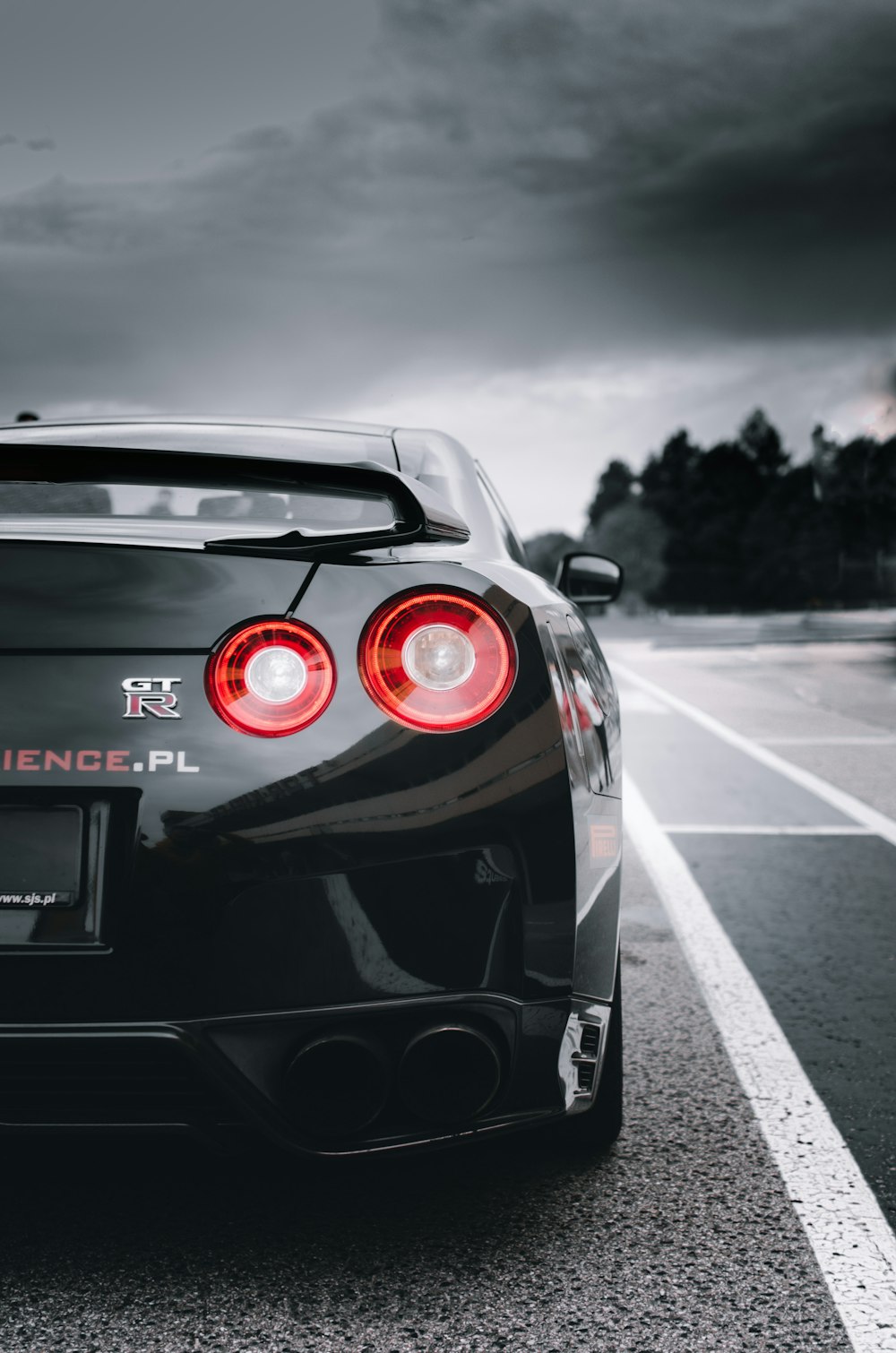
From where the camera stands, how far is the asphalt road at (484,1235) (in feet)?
6.70

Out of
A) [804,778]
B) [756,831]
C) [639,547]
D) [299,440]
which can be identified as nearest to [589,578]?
[299,440]

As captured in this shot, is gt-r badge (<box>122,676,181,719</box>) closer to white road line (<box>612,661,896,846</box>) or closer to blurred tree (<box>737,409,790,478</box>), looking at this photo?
white road line (<box>612,661,896,846</box>)

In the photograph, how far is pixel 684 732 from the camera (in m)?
11.4

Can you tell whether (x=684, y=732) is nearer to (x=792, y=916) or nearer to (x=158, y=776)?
(x=792, y=916)

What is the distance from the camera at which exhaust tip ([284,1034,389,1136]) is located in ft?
6.47

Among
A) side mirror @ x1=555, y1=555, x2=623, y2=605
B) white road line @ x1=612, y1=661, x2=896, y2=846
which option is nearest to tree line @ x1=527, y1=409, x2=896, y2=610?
white road line @ x1=612, y1=661, x2=896, y2=846

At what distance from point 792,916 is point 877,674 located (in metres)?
15.7

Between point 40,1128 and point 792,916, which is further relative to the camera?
point 792,916

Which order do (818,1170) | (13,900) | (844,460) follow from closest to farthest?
(13,900), (818,1170), (844,460)

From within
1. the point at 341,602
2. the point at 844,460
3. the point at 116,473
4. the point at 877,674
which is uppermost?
the point at 844,460

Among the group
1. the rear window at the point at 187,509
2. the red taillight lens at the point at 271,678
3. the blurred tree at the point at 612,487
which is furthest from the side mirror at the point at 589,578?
the blurred tree at the point at 612,487

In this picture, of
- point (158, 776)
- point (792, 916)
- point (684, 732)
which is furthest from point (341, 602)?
point (684, 732)

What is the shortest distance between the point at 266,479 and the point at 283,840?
73 centimetres

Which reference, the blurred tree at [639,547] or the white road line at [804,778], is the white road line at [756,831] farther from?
the blurred tree at [639,547]
